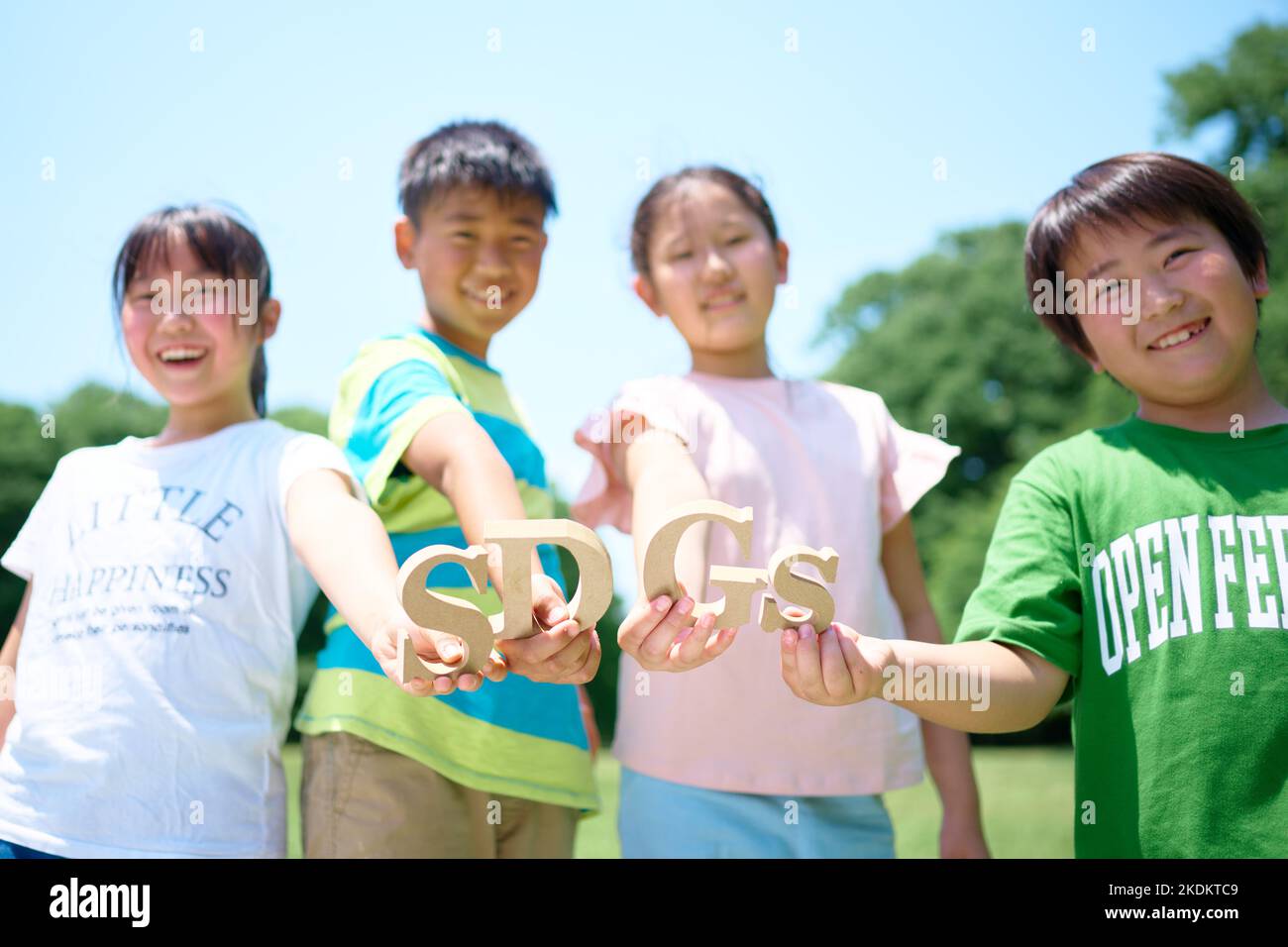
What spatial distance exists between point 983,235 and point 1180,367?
25.5m

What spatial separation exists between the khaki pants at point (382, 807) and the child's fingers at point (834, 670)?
897 millimetres

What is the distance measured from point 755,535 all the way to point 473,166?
1005 millimetres

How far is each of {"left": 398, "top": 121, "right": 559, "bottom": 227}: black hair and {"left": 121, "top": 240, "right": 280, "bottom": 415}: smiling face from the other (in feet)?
1.59

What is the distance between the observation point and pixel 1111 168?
221cm

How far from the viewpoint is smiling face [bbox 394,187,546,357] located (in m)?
2.42

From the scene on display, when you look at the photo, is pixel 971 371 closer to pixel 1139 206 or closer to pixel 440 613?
pixel 1139 206

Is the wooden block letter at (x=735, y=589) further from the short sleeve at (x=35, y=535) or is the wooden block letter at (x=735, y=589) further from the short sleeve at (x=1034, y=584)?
the short sleeve at (x=35, y=535)

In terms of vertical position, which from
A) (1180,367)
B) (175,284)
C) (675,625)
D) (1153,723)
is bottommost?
(1153,723)

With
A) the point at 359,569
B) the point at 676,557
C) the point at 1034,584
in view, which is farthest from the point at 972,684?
the point at 359,569

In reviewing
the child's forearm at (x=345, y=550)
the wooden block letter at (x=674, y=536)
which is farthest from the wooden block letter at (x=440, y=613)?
the wooden block letter at (x=674, y=536)

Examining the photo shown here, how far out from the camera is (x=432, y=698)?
2154mm
